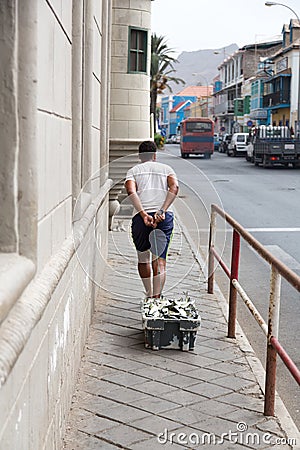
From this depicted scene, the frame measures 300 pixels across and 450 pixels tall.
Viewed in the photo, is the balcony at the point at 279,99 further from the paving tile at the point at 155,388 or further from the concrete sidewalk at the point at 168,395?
the paving tile at the point at 155,388

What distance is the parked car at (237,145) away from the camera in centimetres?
5669

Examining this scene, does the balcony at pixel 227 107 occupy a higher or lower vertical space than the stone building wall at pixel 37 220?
higher

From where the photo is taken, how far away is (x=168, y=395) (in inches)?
198

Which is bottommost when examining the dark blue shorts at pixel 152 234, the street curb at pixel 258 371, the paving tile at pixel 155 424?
the street curb at pixel 258 371

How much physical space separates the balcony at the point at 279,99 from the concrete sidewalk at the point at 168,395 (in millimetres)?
59079

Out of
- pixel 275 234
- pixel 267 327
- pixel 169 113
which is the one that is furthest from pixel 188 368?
pixel 169 113

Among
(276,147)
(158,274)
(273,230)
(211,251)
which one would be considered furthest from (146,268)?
(276,147)

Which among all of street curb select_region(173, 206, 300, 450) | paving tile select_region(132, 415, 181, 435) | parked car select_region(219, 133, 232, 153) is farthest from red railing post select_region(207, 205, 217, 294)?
parked car select_region(219, 133, 232, 153)

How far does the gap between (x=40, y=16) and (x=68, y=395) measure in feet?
8.24

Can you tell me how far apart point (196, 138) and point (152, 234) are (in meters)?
48.6

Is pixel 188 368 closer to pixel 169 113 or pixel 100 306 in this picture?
pixel 100 306

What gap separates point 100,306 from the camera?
24.8 ft

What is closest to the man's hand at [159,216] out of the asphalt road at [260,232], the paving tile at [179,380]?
the asphalt road at [260,232]

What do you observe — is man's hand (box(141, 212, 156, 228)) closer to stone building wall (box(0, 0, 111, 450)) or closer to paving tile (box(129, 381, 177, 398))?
stone building wall (box(0, 0, 111, 450))
